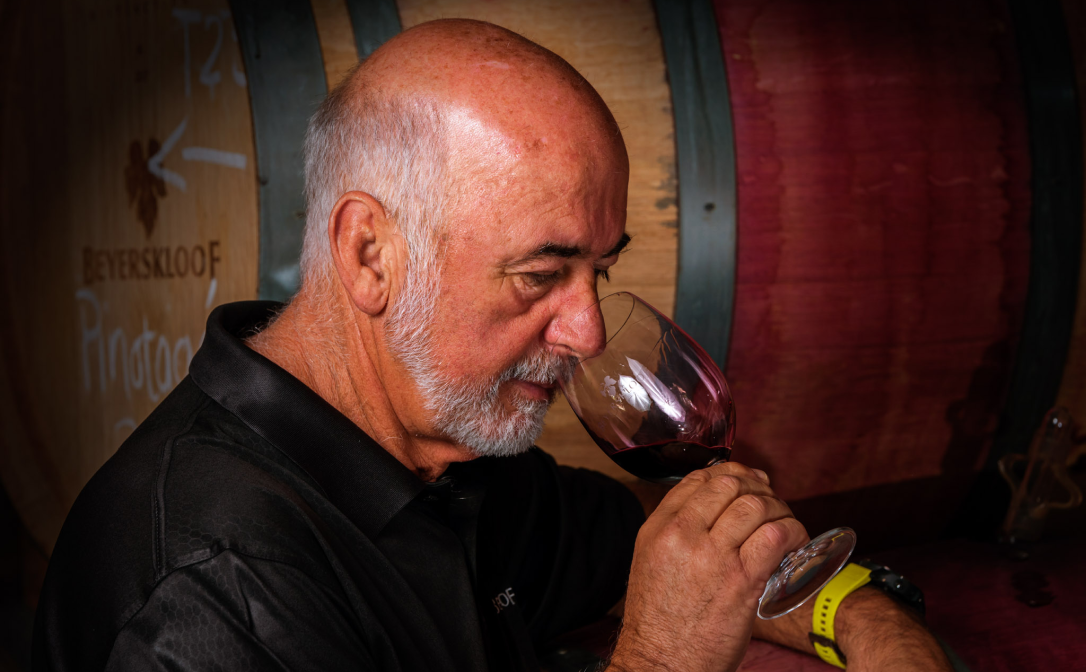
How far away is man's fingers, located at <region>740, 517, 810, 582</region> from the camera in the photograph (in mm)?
936

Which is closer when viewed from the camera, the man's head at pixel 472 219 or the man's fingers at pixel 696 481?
the man's fingers at pixel 696 481

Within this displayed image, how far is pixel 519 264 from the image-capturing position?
45.3 inches

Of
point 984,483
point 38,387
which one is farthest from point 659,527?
point 38,387

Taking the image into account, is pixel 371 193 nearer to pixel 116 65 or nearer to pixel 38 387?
pixel 116 65

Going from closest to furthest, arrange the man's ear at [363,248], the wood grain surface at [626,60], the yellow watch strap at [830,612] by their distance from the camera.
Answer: the man's ear at [363,248] < the yellow watch strap at [830,612] < the wood grain surface at [626,60]

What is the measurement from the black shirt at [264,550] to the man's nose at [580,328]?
11.2 inches

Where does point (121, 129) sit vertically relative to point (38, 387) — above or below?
above

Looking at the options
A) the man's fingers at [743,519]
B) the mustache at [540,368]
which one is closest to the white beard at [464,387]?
the mustache at [540,368]

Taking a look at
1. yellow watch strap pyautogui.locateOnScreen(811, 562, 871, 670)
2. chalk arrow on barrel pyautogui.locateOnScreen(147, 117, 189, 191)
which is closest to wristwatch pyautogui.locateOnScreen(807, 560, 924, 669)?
yellow watch strap pyautogui.locateOnScreen(811, 562, 871, 670)

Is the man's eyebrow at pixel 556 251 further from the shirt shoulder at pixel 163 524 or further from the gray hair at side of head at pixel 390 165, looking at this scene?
the shirt shoulder at pixel 163 524

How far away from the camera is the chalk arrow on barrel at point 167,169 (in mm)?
1767

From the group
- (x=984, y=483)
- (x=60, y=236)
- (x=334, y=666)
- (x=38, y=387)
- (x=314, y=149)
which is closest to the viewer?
(x=334, y=666)

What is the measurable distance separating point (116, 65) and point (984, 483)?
2125 millimetres

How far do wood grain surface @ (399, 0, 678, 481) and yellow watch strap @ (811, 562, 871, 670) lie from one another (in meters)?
0.67
